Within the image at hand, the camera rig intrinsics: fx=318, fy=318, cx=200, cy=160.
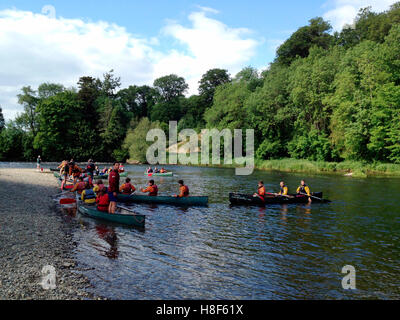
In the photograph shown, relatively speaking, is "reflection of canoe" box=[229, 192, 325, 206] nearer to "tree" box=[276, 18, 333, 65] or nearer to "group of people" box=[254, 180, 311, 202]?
"group of people" box=[254, 180, 311, 202]

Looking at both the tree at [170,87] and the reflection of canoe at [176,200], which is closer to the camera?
the reflection of canoe at [176,200]

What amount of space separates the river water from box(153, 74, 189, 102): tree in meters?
104

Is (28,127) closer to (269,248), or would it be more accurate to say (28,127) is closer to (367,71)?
(367,71)

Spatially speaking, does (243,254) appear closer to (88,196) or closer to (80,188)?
(88,196)

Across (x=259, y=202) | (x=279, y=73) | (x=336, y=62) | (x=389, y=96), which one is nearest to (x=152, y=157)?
(x=279, y=73)

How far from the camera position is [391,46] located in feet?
149

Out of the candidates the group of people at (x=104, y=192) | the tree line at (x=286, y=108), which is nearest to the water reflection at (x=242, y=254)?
the group of people at (x=104, y=192)

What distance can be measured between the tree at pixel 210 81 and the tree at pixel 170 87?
18720 mm

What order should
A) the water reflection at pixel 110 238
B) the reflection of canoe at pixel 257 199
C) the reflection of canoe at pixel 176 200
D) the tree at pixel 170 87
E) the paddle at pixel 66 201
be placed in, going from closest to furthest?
the water reflection at pixel 110 238
the paddle at pixel 66 201
the reflection of canoe at pixel 176 200
the reflection of canoe at pixel 257 199
the tree at pixel 170 87

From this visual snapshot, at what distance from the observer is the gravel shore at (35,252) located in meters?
7.34

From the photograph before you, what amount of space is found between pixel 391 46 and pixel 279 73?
67.3 ft

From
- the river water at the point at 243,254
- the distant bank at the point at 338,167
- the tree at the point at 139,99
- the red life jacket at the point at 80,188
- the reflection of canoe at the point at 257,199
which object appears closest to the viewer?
the river water at the point at 243,254

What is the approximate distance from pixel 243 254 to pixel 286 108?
50.9m

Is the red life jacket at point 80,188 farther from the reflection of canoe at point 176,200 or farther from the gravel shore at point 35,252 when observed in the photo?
the reflection of canoe at point 176,200
